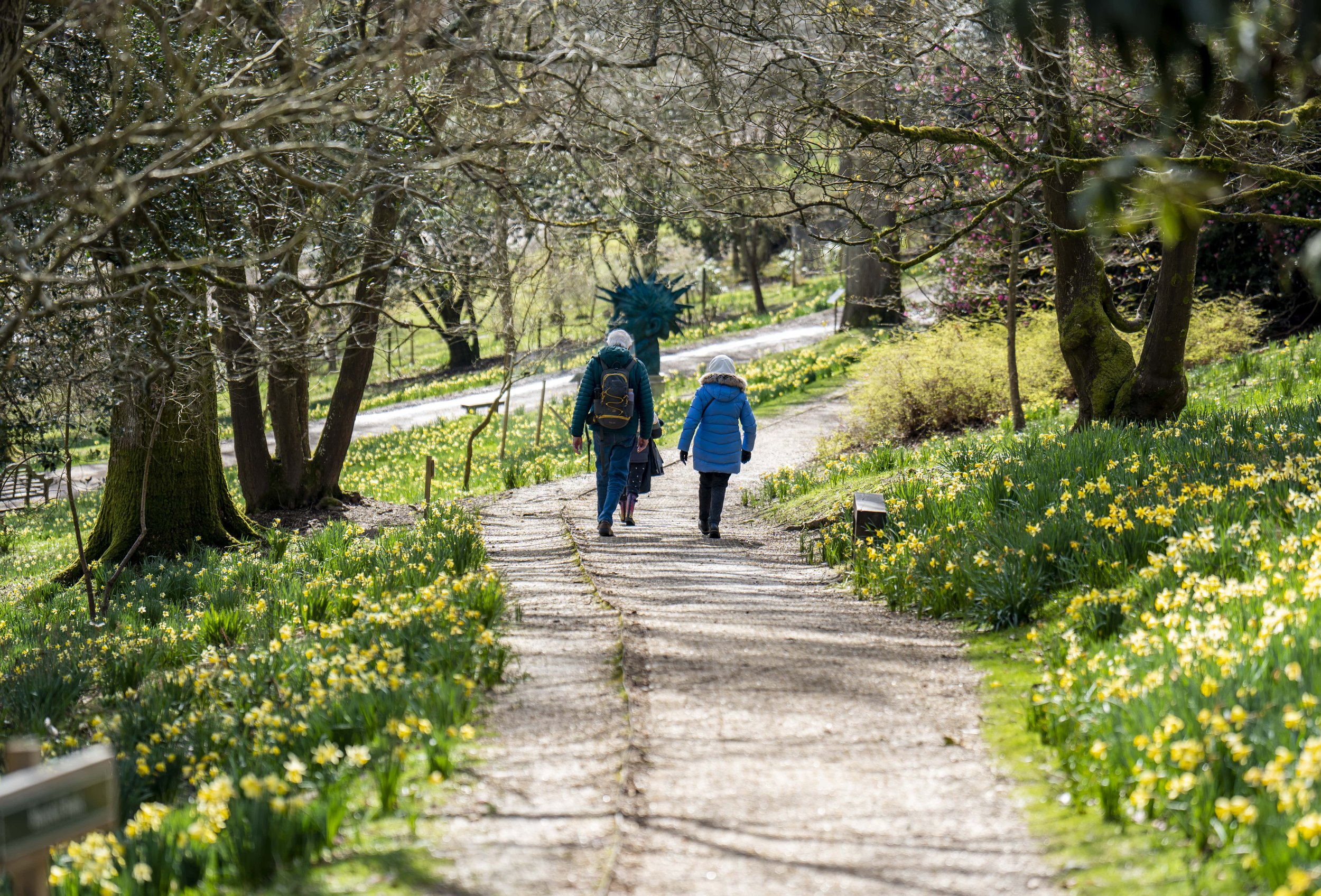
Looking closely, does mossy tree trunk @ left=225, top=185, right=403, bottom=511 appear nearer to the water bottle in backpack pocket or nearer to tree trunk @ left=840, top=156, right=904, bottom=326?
the water bottle in backpack pocket

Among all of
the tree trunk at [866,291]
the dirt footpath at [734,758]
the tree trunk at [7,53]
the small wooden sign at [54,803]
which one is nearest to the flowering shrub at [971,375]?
the dirt footpath at [734,758]

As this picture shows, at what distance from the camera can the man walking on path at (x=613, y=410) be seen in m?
8.91

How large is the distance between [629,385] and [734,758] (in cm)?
545

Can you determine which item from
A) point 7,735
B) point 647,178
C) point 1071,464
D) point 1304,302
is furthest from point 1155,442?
point 1304,302

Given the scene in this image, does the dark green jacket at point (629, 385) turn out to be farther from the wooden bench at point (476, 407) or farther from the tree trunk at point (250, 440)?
the wooden bench at point (476, 407)

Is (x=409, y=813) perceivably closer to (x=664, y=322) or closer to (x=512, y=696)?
(x=512, y=696)

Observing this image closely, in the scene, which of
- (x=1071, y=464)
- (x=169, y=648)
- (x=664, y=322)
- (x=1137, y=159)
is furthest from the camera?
(x=664, y=322)

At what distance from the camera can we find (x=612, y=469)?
9188 mm

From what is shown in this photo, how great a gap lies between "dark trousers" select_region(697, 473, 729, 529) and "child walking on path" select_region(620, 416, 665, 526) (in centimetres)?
60

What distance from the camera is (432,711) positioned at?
3820mm

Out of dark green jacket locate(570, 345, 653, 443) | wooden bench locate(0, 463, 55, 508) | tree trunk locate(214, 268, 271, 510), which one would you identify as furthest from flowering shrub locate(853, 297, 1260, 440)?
wooden bench locate(0, 463, 55, 508)

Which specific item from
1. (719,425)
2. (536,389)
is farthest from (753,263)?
(719,425)

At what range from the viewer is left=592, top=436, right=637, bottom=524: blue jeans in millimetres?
9102

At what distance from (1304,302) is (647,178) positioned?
10847 millimetres
